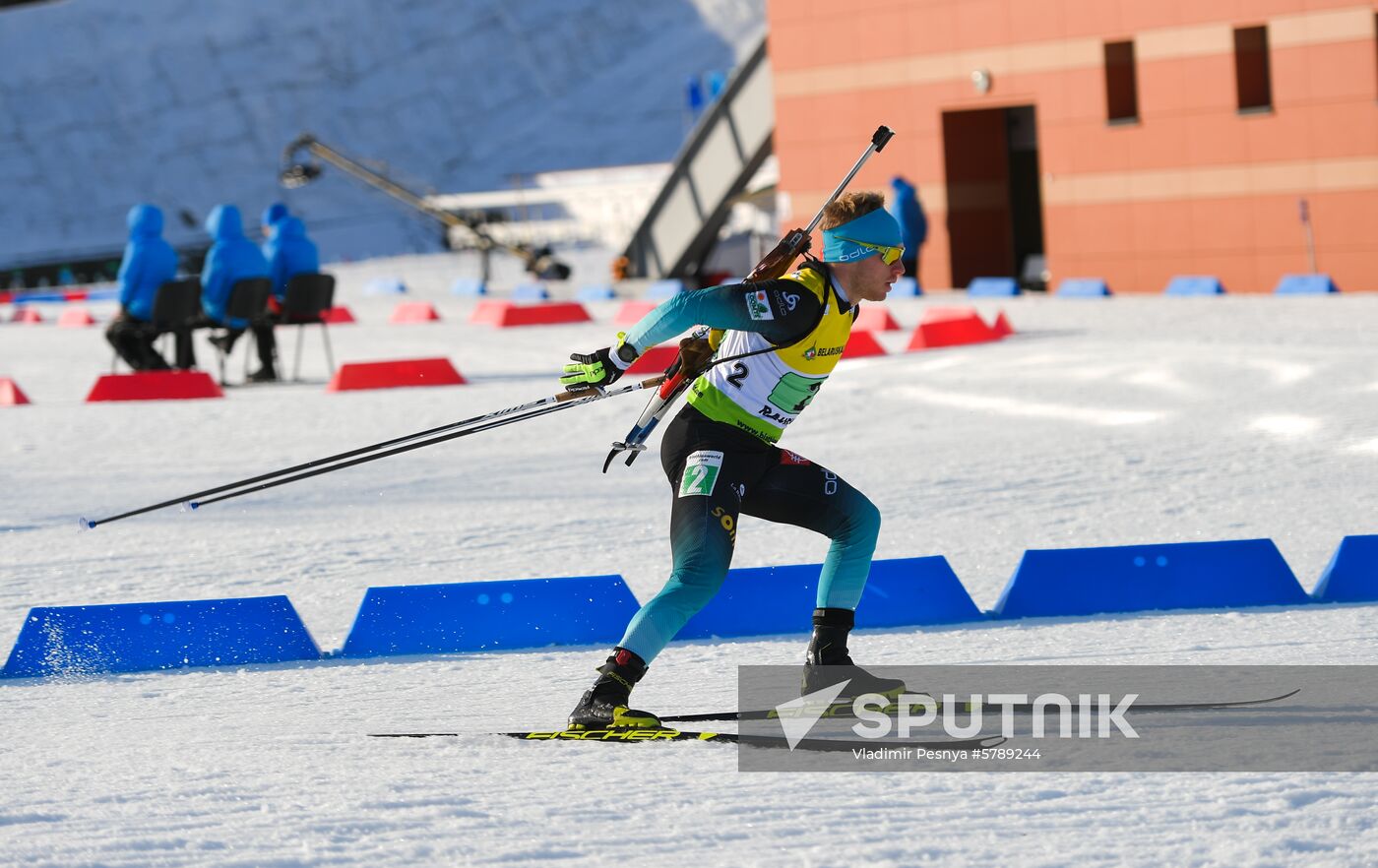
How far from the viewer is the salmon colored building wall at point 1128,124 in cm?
1970

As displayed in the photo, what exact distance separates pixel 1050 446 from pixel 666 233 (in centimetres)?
1679

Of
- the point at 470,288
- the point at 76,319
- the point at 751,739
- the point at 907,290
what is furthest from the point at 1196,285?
the point at 751,739

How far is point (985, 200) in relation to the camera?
23.9 m

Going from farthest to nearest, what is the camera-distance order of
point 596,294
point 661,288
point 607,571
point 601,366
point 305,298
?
point 596,294, point 661,288, point 305,298, point 607,571, point 601,366

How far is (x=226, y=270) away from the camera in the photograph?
1452cm

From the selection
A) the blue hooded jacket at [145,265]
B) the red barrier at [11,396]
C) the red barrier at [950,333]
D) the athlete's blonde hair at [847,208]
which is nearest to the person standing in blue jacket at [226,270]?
the blue hooded jacket at [145,265]

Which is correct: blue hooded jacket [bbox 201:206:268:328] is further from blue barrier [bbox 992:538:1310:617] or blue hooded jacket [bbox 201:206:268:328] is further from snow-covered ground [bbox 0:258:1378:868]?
blue barrier [bbox 992:538:1310:617]

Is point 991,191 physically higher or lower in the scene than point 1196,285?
higher

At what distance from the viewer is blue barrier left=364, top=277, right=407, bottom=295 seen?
28.1 meters

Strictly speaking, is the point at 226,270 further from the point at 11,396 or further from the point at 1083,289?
the point at 1083,289

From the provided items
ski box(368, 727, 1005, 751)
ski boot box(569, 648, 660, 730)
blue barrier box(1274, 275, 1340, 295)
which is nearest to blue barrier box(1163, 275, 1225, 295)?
blue barrier box(1274, 275, 1340, 295)

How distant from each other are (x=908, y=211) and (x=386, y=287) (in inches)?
397

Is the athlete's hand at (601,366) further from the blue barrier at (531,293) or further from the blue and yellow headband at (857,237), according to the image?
the blue barrier at (531,293)

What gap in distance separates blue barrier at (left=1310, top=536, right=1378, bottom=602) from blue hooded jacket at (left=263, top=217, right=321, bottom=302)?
410 inches
